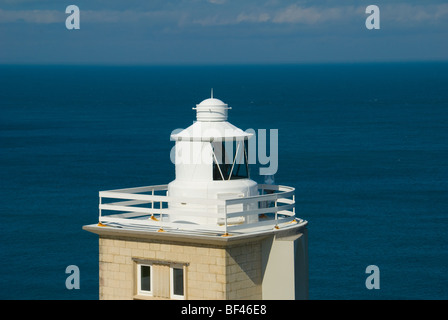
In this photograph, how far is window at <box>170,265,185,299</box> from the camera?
19406 mm

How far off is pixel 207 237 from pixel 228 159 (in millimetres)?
2339

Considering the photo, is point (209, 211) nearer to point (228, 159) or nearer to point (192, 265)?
point (228, 159)

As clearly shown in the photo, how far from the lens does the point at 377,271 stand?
5641cm

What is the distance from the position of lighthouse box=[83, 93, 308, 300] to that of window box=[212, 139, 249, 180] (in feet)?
0.07

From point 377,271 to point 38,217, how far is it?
27.2 metres

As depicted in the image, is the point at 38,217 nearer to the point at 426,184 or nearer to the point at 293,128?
the point at 426,184

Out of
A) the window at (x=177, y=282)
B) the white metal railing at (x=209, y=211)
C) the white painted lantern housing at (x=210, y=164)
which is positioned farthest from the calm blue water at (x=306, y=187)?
the window at (x=177, y=282)

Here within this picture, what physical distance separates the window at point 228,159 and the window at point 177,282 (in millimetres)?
2101

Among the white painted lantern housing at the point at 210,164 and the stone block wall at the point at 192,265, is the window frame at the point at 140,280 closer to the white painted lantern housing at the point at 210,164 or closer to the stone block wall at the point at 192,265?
the stone block wall at the point at 192,265

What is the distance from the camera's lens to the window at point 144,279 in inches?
779

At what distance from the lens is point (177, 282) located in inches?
767

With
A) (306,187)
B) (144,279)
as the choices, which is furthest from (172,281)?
(306,187)

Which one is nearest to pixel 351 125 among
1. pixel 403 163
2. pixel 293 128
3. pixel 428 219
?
pixel 293 128

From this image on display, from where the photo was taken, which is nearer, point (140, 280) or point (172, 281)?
point (172, 281)
